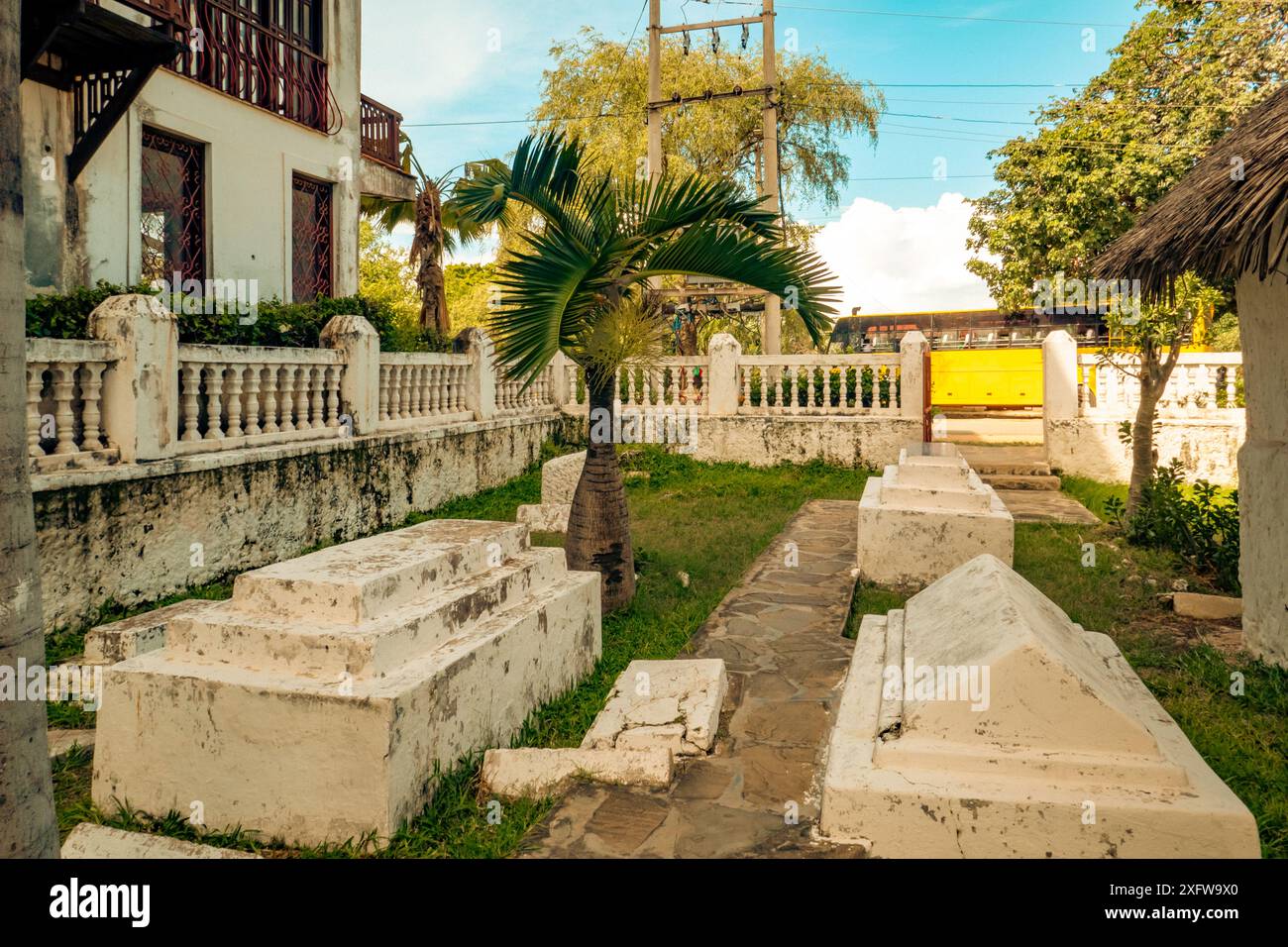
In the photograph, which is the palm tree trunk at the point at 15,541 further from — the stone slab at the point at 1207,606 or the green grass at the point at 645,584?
the stone slab at the point at 1207,606

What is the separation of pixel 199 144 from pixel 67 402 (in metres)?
5.71

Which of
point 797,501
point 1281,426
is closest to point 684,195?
point 1281,426

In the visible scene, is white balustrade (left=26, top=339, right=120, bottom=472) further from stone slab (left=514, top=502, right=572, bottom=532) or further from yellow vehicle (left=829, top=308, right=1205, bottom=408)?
yellow vehicle (left=829, top=308, right=1205, bottom=408)

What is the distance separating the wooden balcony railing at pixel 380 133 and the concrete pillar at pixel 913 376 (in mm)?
8787

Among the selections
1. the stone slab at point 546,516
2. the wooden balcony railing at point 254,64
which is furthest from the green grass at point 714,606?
the wooden balcony railing at point 254,64

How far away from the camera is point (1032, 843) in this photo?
2.47 m

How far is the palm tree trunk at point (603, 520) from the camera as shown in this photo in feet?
20.4

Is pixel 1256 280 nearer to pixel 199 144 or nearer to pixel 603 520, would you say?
pixel 603 520

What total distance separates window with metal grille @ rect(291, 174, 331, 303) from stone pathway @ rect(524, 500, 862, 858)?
28.0 feet

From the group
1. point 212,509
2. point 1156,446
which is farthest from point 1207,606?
point 212,509

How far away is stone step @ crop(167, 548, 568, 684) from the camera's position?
315 cm

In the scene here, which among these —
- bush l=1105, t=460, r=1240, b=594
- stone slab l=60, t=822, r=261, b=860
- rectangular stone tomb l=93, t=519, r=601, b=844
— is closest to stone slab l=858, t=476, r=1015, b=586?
bush l=1105, t=460, r=1240, b=594

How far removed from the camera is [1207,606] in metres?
5.93
